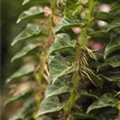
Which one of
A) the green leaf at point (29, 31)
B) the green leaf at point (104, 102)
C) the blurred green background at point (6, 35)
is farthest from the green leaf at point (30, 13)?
the blurred green background at point (6, 35)

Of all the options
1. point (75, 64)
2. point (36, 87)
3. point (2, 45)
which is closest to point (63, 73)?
point (75, 64)

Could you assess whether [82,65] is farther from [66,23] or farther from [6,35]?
[6,35]

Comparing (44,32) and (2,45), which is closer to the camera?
(44,32)

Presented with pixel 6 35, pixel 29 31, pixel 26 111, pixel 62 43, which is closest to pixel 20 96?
pixel 26 111

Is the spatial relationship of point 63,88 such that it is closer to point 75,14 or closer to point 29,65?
point 75,14

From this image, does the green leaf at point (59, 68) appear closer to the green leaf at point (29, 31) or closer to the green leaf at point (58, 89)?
the green leaf at point (58, 89)

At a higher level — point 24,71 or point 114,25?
point 114,25

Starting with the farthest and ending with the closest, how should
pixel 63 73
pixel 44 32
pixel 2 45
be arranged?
1. pixel 2 45
2. pixel 44 32
3. pixel 63 73
